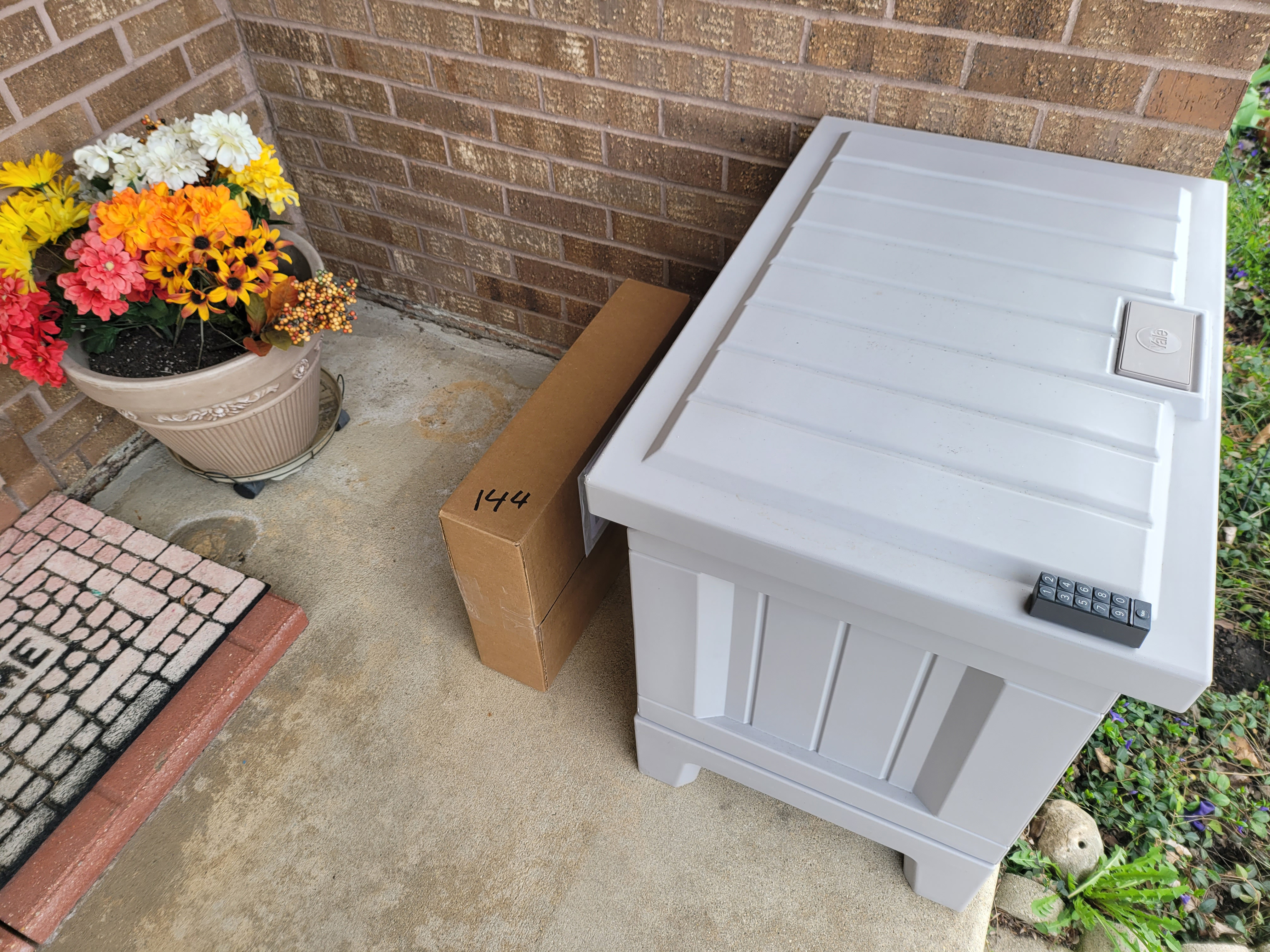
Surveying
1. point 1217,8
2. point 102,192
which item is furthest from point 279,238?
point 1217,8

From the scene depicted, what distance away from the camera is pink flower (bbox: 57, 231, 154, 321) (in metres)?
1.54

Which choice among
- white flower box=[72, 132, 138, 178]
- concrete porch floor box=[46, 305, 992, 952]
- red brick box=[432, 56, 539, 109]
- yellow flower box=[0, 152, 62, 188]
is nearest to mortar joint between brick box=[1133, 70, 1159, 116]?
red brick box=[432, 56, 539, 109]

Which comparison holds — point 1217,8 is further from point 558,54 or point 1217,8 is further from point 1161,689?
point 558,54

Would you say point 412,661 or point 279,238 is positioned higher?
point 279,238

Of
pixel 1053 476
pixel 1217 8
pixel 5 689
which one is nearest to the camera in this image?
pixel 1053 476

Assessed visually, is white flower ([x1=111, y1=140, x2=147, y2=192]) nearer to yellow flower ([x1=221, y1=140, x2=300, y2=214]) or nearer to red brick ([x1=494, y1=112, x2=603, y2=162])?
yellow flower ([x1=221, y1=140, x2=300, y2=214])

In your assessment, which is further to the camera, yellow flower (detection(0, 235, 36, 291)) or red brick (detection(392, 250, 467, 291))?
red brick (detection(392, 250, 467, 291))

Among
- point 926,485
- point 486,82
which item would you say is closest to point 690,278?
point 486,82

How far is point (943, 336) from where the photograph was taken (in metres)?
1.13

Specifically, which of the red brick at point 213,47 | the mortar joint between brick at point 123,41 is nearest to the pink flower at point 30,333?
the mortar joint between brick at point 123,41

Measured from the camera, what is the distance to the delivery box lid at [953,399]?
916mm

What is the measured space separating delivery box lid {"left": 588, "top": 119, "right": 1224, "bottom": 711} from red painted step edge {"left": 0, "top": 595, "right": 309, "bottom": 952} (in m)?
1.13

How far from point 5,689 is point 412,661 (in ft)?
2.73

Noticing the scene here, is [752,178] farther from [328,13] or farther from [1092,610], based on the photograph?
[1092,610]
